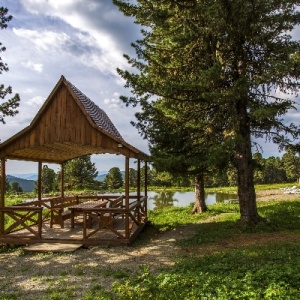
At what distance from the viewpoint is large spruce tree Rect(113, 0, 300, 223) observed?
1001 cm

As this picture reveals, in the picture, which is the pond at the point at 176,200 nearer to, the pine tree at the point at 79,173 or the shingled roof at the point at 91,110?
the pine tree at the point at 79,173

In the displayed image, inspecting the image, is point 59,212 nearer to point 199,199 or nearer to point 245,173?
point 245,173

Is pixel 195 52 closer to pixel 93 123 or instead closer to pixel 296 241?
pixel 93 123

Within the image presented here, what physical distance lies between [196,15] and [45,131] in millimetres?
7157

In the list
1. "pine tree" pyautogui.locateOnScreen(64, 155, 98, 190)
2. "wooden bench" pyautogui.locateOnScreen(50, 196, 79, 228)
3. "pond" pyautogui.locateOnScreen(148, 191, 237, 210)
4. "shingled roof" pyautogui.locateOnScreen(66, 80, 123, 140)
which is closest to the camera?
"shingled roof" pyautogui.locateOnScreen(66, 80, 123, 140)

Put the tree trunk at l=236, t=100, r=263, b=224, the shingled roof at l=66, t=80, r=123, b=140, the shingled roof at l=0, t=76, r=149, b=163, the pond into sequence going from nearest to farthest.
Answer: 1. the shingled roof at l=0, t=76, r=149, b=163
2. the shingled roof at l=66, t=80, r=123, b=140
3. the tree trunk at l=236, t=100, r=263, b=224
4. the pond

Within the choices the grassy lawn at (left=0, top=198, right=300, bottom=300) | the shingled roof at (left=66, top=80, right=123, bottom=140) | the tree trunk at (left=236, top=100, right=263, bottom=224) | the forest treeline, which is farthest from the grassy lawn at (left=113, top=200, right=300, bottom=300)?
the forest treeline

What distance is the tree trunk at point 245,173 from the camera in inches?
435

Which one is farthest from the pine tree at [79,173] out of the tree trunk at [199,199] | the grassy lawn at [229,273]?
the grassy lawn at [229,273]

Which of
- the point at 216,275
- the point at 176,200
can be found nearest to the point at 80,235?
the point at 216,275

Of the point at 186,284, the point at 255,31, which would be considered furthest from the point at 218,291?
the point at 255,31

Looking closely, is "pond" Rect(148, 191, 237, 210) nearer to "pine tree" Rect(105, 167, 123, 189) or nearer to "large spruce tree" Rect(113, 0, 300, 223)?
"large spruce tree" Rect(113, 0, 300, 223)

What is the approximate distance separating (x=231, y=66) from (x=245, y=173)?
3992 millimetres

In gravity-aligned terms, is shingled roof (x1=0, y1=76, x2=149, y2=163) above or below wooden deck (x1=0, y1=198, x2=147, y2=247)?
above
